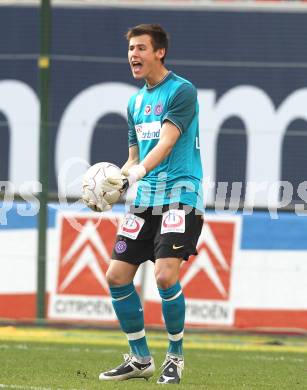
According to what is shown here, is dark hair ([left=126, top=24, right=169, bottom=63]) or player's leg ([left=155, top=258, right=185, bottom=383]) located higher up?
dark hair ([left=126, top=24, right=169, bottom=63])

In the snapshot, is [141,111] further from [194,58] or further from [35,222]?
[194,58]

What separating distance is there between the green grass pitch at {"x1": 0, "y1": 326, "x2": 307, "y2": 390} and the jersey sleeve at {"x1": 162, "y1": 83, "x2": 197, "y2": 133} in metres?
1.65

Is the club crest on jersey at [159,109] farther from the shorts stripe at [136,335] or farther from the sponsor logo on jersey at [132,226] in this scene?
the shorts stripe at [136,335]

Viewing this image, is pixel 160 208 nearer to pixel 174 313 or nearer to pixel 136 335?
pixel 174 313

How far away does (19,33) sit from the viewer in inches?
597

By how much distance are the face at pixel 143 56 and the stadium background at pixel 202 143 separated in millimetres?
5499

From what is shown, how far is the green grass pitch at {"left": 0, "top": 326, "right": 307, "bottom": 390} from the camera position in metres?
7.57

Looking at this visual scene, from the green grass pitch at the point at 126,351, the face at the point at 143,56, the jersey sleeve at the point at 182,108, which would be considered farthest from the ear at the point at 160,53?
the green grass pitch at the point at 126,351

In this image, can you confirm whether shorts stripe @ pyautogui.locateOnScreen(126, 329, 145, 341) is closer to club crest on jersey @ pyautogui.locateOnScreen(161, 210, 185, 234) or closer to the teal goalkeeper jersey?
club crest on jersey @ pyautogui.locateOnScreen(161, 210, 185, 234)

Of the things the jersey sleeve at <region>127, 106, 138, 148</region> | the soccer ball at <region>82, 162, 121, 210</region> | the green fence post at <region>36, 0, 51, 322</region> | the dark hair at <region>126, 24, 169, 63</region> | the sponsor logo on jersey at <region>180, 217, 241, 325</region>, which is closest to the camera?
the soccer ball at <region>82, 162, 121, 210</region>

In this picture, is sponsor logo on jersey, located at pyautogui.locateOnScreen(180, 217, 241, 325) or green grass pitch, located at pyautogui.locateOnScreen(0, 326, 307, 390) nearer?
green grass pitch, located at pyautogui.locateOnScreen(0, 326, 307, 390)

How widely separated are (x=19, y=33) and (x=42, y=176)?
219 centimetres

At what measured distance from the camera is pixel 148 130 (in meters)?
7.76

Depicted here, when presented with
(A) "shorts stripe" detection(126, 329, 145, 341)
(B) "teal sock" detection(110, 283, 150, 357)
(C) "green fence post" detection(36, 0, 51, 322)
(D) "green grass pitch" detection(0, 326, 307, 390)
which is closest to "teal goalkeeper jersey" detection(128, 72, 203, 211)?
(B) "teal sock" detection(110, 283, 150, 357)
